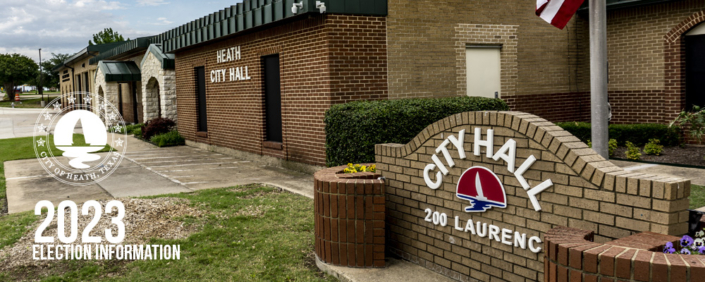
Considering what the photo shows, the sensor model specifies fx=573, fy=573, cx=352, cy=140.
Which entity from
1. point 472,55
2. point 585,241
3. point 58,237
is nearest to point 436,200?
point 585,241

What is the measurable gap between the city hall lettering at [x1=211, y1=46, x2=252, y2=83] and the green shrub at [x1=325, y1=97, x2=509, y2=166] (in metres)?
4.80

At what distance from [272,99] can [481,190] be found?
9.49 metres

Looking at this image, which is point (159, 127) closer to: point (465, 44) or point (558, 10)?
point (465, 44)

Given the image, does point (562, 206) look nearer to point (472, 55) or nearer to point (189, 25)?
point (472, 55)

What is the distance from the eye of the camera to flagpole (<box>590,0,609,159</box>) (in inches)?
240

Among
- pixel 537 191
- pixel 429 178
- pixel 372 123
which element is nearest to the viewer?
pixel 537 191

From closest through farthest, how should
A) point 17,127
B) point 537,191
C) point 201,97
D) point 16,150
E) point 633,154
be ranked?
point 537,191
point 633,154
point 201,97
point 16,150
point 17,127

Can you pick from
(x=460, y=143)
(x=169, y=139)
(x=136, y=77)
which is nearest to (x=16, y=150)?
(x=169, y=139)

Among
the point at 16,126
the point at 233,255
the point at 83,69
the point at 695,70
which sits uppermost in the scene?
the point at 83,69

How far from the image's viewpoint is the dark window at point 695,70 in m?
12.9

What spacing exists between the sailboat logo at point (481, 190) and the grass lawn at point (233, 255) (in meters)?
1.57

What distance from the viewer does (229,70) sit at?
50.7 feet

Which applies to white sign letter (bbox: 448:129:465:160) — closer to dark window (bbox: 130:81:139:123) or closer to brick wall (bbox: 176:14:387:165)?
brick wall (bbox: 176:14:387:165)

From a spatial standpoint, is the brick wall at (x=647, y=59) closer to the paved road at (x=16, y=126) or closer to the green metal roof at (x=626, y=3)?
the green metal roof at (x=626, y=3)
